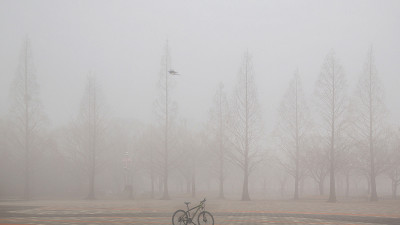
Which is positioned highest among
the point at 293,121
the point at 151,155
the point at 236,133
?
the point at 293,121

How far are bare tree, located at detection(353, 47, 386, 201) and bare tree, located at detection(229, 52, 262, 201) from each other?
33.2 feet

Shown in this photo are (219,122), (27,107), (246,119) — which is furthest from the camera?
(219,122)

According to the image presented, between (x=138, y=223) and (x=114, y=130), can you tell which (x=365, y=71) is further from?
(x=114, y=130)

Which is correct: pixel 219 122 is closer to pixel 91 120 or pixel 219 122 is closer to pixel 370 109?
pixel 91 120

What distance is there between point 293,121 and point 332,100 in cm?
563

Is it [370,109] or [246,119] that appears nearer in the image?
[370,109]

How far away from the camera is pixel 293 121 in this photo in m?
37.7

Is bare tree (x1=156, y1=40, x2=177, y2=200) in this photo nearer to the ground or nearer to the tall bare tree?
the tall bare tree

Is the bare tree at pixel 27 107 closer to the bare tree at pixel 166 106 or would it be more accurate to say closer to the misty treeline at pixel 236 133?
the misty treeline at pixel 236 133

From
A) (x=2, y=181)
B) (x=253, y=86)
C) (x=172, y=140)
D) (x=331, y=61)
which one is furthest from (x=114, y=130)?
(x=331, y=61)

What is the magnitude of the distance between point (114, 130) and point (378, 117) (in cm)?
4252

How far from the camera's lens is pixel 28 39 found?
39.5 metres

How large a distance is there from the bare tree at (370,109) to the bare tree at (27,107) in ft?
115

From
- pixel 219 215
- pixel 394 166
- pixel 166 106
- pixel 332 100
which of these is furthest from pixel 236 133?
pixel 394 166
